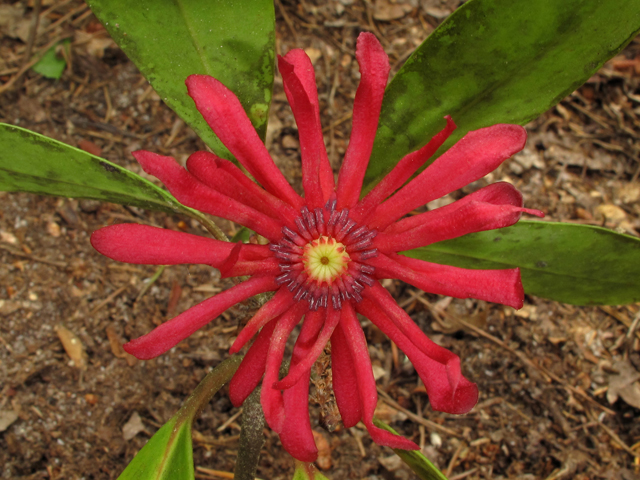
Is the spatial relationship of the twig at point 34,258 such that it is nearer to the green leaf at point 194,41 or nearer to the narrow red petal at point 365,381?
the green leaf at point 194,41

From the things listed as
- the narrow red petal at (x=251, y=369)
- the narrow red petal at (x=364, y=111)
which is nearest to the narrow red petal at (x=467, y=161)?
the narrow red petal at (x=364, y=111)

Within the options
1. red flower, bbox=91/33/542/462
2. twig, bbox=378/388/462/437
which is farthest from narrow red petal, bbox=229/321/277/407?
twig, bbox=378/388/462/437

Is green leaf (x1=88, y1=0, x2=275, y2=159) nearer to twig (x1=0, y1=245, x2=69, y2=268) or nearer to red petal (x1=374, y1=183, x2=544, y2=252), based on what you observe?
red petal (x1=374, y1=183, x2=544, y2=252)

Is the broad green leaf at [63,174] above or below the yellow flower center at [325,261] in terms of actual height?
above

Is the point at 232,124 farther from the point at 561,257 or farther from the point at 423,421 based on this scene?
the point at 423,421

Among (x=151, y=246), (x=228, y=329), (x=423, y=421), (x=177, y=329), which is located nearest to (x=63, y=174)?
(x=151, y=246)

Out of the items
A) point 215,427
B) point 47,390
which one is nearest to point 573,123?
point 215,427

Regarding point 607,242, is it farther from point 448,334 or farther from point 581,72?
point 448,334
